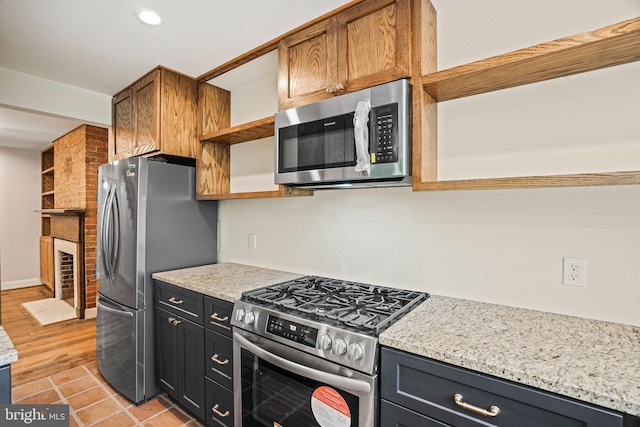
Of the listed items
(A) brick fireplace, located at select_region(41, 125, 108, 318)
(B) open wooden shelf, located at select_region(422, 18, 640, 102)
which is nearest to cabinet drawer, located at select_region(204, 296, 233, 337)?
(B) open wooden shelf, located at select_region(422, 18, 640, 102)

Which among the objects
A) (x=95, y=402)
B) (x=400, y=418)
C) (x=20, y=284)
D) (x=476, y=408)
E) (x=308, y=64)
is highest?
(x=308, y=64)

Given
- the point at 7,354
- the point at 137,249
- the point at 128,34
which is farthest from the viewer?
the point at 137,249

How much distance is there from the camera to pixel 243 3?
1.70 m

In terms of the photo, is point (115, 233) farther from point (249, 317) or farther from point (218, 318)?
point (249, 317)

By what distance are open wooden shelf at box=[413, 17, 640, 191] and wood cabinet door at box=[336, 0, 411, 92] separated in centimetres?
18

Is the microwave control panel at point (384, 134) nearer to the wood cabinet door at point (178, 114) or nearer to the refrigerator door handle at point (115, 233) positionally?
the wood cabinet door at point (178, 114)

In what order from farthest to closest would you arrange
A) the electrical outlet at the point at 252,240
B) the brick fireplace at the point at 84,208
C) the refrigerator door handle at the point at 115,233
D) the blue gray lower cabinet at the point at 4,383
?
1. the brick fireplace at the point at 84,208
2. the electrical outlet at the point at 252,240
3. the refrigerator door handle at the point at 115,233
4. the blue gray lower cabinet at the point at 4,383

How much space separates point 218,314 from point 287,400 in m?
0.63

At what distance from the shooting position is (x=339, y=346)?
1.29 m

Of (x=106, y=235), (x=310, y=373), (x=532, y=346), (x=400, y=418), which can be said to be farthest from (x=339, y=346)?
(x=106, y=235)

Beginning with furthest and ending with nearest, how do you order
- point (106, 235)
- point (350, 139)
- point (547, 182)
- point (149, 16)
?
1. point (106, 235)
2. point (149, 16)
3. point (350, 139)
4. point (547, 182)

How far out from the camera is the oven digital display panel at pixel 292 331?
1.38 meters

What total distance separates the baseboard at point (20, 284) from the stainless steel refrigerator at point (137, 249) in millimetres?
4462

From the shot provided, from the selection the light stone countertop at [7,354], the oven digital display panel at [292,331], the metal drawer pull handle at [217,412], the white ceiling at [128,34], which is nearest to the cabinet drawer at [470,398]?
the oven digital display panel at [292,331]
